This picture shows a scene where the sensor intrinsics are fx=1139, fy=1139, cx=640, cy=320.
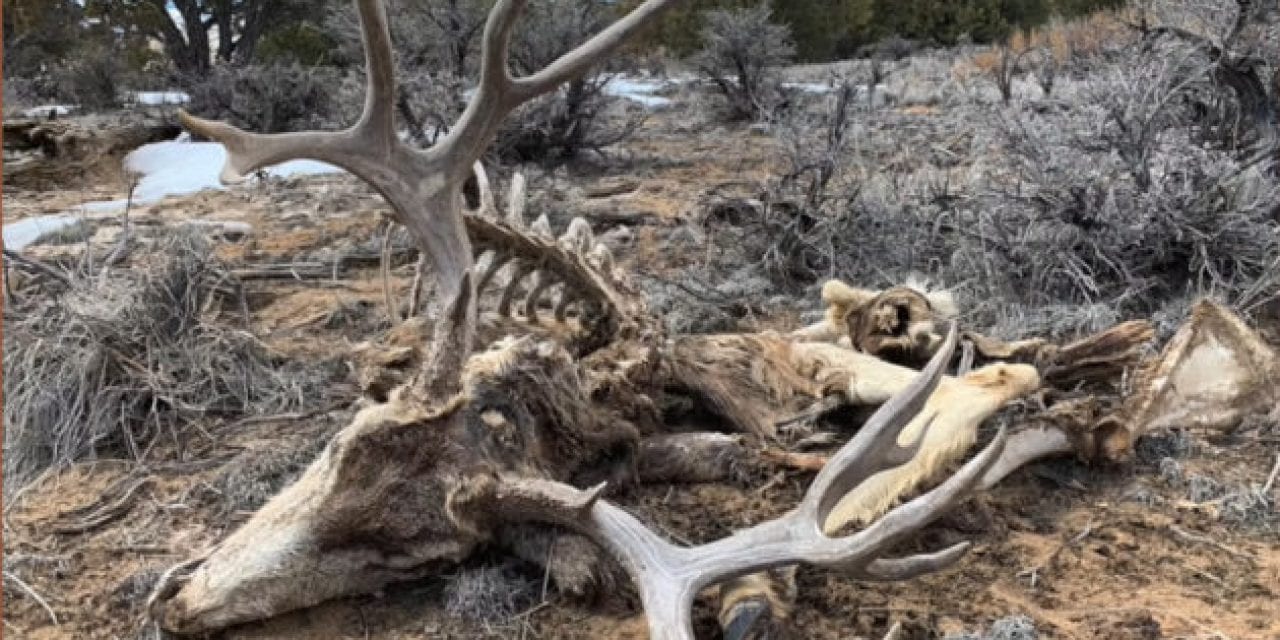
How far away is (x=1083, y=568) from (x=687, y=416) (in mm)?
1316

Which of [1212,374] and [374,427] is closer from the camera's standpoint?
[374,427]

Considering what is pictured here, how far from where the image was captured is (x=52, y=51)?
22.2m

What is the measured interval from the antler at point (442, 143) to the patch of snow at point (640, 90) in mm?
10633

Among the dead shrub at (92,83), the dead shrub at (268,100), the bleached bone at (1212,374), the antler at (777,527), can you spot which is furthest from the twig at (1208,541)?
the dead shrub at (92,83)

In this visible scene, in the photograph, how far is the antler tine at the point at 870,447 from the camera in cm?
259

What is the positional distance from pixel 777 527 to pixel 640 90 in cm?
1487

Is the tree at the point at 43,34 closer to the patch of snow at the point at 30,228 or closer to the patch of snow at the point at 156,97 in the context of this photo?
the patch of snow at the point at 156,97

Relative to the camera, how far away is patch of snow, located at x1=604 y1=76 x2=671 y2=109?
49.3 ft

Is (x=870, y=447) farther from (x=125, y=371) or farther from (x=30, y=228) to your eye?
(x=30, y=228)

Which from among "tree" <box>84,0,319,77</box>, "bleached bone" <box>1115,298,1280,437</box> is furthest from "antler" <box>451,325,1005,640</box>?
"tree" <box>84,0,319,77</box>

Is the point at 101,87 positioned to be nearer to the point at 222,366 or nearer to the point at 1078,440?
the point at 222,366

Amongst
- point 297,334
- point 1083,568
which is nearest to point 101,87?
point 297,334

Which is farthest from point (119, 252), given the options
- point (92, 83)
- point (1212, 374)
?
point (92, 83)

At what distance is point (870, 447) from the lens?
8.61ft
